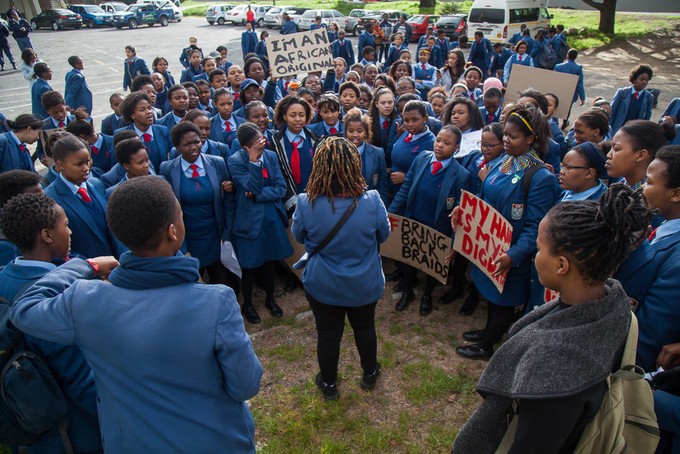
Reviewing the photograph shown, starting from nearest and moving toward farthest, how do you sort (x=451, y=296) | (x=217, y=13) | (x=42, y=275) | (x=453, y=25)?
(x=42, y=275) < (x=451, y=296) < (x=453, y=25) < (x=217, y=13)

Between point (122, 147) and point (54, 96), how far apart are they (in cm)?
337

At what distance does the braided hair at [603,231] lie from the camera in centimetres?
160

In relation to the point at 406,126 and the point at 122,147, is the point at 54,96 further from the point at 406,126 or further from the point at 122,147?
the point at 406,126

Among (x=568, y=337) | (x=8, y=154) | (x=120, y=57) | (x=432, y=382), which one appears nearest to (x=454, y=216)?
(x=432, y=382)

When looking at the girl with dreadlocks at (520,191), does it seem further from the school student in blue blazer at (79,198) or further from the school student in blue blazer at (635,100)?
the school student in blue blazer at (635,100)

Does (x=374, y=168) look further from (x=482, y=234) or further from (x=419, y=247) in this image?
(x=482, y=234)

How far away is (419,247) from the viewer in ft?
15.2

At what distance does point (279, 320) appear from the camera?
4.81 metres

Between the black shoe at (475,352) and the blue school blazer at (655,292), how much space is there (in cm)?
170

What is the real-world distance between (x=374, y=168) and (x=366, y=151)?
0.20 m

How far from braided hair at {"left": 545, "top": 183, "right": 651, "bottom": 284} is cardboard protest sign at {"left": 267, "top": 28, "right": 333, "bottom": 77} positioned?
644 centimetres

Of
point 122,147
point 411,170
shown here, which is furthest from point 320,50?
point 122,147

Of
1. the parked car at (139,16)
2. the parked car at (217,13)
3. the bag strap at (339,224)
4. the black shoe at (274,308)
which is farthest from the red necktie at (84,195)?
the parked car at (139,16)

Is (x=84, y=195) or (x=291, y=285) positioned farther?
(x=291, y=285)
